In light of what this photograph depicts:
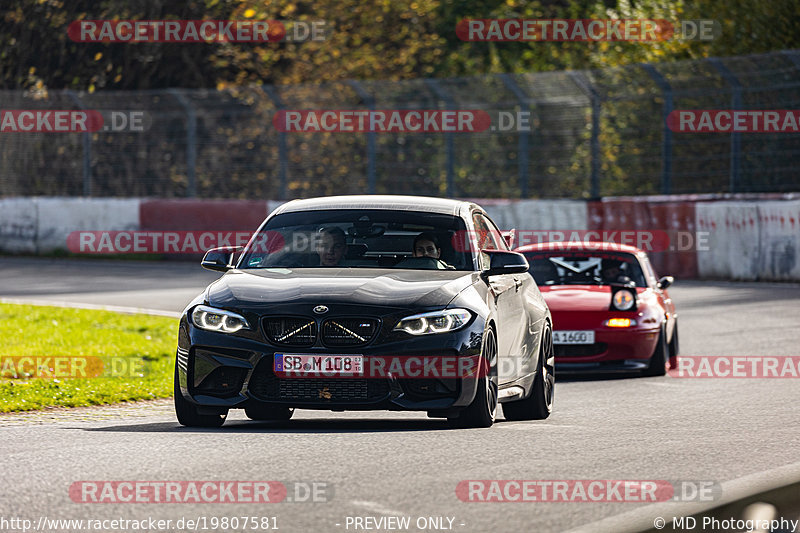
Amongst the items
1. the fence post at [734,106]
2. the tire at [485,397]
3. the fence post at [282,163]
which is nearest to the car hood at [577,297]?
the tire at [485,397]

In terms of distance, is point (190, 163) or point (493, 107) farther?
point (190, 163)

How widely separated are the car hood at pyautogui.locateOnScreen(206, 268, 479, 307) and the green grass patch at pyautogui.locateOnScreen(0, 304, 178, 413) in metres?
2.65

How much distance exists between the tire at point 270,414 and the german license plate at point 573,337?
4055 millimetres

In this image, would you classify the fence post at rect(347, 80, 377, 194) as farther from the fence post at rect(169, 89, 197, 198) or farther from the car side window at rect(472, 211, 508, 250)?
the car side window at rect(472, 211, 508, 250)

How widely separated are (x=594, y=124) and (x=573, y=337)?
46.1ft

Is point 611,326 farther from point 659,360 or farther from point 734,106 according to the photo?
point 734,106

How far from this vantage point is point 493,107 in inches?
1130

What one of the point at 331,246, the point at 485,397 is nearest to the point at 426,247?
the point at 331,246

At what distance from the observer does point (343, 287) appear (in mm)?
9266

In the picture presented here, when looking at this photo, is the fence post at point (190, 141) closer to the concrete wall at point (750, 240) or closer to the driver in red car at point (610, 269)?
the concrete wall at point (750, 240)

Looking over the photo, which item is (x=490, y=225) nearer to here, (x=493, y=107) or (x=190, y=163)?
(x=493, y=107)

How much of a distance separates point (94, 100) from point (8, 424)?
2243cm

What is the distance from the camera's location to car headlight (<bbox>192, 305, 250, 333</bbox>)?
9156 millimetres

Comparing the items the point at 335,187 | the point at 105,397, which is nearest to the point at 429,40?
the point at 335,187
